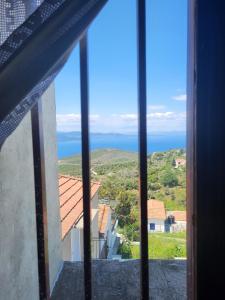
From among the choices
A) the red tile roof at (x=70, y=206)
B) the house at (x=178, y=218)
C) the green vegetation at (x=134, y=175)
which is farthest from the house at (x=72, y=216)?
the green vegetation at (x=134, y=175)

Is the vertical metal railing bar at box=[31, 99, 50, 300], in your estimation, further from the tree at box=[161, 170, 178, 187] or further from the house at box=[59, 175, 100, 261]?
the house at box=[59, 175, 100, 261]

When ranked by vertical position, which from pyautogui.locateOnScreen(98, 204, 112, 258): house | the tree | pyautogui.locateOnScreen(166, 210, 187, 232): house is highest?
the tree

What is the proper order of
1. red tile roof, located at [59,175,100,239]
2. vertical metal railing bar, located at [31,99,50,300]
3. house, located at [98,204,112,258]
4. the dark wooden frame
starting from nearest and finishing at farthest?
the dark wooden frame < vertical metal railing bar, located at [31,99,50,300] < red tile roof, located at [59,175,100,239] < house, located at [98,204,112,258]

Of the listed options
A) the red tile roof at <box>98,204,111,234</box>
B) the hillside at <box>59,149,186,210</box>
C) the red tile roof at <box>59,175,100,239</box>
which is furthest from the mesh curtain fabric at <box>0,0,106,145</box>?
the red tile roof at <box>98,204,111,234</box>

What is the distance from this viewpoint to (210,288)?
2.04 feet

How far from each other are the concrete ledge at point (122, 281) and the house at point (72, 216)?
68 cm

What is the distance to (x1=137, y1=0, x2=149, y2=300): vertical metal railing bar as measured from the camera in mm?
649

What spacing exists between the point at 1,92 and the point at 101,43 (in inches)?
90.3

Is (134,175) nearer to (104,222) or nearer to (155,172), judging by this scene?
(155,172)

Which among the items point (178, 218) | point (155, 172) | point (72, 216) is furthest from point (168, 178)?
point (72, 216)

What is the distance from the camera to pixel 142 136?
0.67 m

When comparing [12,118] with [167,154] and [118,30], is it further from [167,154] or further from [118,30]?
[118,30]

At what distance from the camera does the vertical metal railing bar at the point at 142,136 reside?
649 mm

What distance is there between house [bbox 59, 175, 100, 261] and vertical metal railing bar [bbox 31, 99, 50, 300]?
9.04ft
